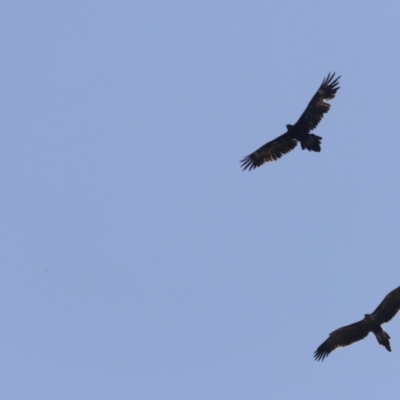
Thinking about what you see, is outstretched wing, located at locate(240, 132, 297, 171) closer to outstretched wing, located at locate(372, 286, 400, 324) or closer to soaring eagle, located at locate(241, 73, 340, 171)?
soaring eagle, located at locate(241, 73, 340, 171)

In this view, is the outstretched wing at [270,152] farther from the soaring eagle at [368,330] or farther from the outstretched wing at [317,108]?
the soaring eagle at [368,330]

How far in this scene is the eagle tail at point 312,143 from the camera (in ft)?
92.5

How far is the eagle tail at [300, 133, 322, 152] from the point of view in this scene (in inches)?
1110

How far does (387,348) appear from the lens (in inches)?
1026

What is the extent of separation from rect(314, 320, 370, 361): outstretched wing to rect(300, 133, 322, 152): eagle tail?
6202 millimetres

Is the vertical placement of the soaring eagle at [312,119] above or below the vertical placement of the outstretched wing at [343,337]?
above

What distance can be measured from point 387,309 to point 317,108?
760cm

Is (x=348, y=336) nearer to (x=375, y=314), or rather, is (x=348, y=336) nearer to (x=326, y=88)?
(x=375, y=314)

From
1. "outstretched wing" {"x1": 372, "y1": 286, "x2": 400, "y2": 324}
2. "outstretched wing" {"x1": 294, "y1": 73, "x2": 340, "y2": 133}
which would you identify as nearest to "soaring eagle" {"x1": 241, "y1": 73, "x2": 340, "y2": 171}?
"outstretched wing" {"x1": 294, "y1": 73, "x2": 340, "y2": 133}

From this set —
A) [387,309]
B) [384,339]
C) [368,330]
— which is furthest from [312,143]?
[384,339]

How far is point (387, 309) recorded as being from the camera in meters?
26.5

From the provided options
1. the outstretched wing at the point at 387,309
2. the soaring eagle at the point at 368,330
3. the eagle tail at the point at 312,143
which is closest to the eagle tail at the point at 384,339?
the soaring eagle at the point at 368,330

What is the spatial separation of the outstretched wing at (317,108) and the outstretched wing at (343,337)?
7144mm

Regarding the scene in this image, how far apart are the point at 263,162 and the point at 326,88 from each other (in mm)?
3664
